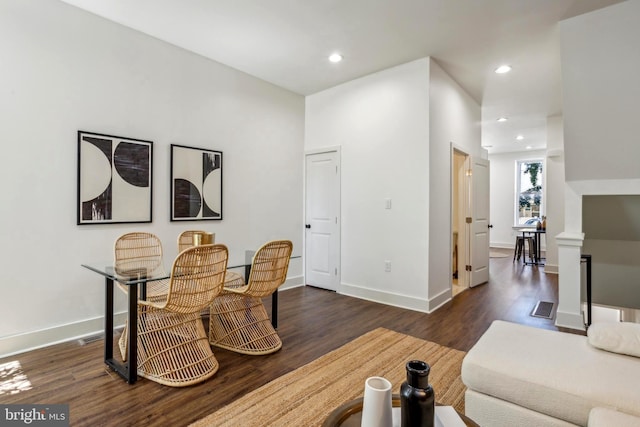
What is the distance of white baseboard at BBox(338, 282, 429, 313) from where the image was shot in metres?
3.96

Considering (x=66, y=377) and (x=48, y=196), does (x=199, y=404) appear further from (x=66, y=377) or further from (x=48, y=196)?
(x=48, y=196)

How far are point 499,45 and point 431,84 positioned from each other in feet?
2.51

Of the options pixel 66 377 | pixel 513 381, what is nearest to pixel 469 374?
pixel 513 381

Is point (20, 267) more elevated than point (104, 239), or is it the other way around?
point (104, 239)

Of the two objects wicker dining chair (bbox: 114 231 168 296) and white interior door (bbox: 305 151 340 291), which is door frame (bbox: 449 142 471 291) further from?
wicker dining chair (bbox: 114 231 168 296)

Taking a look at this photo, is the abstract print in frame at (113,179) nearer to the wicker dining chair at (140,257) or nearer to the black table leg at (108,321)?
the wicker dining chair at (140,257)

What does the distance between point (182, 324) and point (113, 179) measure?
5.54 ft

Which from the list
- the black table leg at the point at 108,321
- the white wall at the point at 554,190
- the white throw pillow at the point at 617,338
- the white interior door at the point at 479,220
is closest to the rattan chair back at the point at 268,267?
the black table leg at the point at 108,321

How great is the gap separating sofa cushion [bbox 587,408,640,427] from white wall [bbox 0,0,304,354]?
11.9 ft

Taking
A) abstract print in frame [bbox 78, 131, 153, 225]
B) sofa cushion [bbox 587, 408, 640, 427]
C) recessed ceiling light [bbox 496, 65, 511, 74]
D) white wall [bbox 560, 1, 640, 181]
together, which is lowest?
sofa cushion [bbox 587, 408, 640, 427]

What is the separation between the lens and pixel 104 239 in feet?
10.5

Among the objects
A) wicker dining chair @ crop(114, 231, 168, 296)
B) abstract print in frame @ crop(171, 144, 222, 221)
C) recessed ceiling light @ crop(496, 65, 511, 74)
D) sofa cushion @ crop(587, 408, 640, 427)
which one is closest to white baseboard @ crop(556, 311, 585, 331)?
sofa cushion @ crop(587, 408, 640, 427)

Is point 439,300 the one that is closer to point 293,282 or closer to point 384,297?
point 384,297

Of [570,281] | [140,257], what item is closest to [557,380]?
[570,281]
